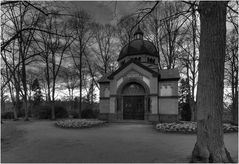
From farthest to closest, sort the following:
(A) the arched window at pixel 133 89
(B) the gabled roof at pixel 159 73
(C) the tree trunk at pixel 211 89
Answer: (A) the arched window at pixel 133 89, (B) the gabled roof at pixel 159 73, (C) the tree trunk at pixel 211 89

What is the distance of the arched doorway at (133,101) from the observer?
19.3 meters

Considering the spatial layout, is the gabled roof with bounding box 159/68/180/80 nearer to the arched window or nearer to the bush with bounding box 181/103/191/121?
the arched window

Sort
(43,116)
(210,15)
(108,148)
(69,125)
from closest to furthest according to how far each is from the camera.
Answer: (210,15), (108,148), (69,125), (43,116)

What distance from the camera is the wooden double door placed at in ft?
63.3

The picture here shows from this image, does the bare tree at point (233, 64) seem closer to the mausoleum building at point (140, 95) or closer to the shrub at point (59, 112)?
the mausoleum building at point (140, 95)

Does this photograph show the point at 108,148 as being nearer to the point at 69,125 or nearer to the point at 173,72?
the point at 69,125

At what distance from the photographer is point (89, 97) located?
126 ft

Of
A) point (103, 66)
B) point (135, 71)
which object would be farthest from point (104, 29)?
point (135, 71)

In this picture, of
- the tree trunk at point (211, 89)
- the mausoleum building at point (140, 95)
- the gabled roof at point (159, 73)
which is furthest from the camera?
the gabled roof at point (159, 73)

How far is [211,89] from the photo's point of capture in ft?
16.0

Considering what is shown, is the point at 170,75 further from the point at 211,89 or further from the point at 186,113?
the point at 211,89

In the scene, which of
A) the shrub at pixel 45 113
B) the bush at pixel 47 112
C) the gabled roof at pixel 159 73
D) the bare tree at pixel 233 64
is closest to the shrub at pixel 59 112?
the bush at pixel 47 112

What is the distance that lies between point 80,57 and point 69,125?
13574 millimetres

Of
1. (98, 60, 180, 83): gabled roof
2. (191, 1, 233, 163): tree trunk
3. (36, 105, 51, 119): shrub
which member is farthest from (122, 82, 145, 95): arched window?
(191, 1, 233, 163): tree trunk
